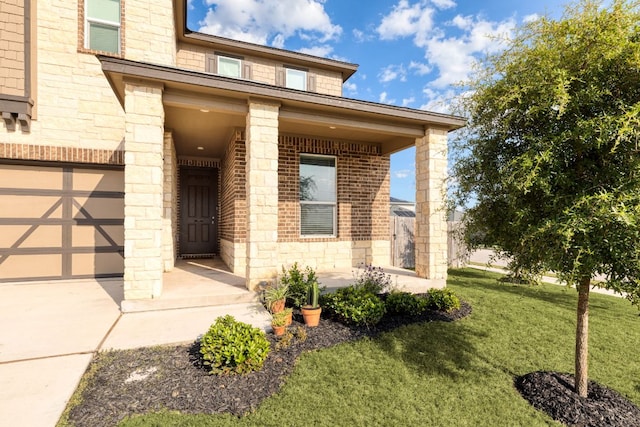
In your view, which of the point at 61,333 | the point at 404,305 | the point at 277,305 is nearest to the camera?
the point at 61,333

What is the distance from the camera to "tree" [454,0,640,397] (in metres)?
2.21

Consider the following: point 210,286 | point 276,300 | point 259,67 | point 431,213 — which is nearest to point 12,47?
point 259,67

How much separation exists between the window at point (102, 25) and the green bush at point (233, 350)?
7370 millimetres

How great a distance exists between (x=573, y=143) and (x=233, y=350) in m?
3.67

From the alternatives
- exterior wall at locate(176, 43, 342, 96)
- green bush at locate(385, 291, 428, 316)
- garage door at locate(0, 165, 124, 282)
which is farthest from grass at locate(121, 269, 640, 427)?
exterior wall at locate(176, 43, 342, 96)

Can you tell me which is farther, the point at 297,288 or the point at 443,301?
the point at 443,301

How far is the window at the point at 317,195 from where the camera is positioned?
767cm

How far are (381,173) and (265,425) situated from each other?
7115 millimetres

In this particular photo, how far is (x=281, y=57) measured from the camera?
32.9 feet

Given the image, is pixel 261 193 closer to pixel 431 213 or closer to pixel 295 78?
pixel 431 213

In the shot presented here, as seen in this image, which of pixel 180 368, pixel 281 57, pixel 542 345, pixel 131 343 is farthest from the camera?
pixel 281 57

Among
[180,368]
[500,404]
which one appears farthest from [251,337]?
[500,404]

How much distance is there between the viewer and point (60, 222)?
6.66m

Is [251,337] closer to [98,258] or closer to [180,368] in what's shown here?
[180,368]
